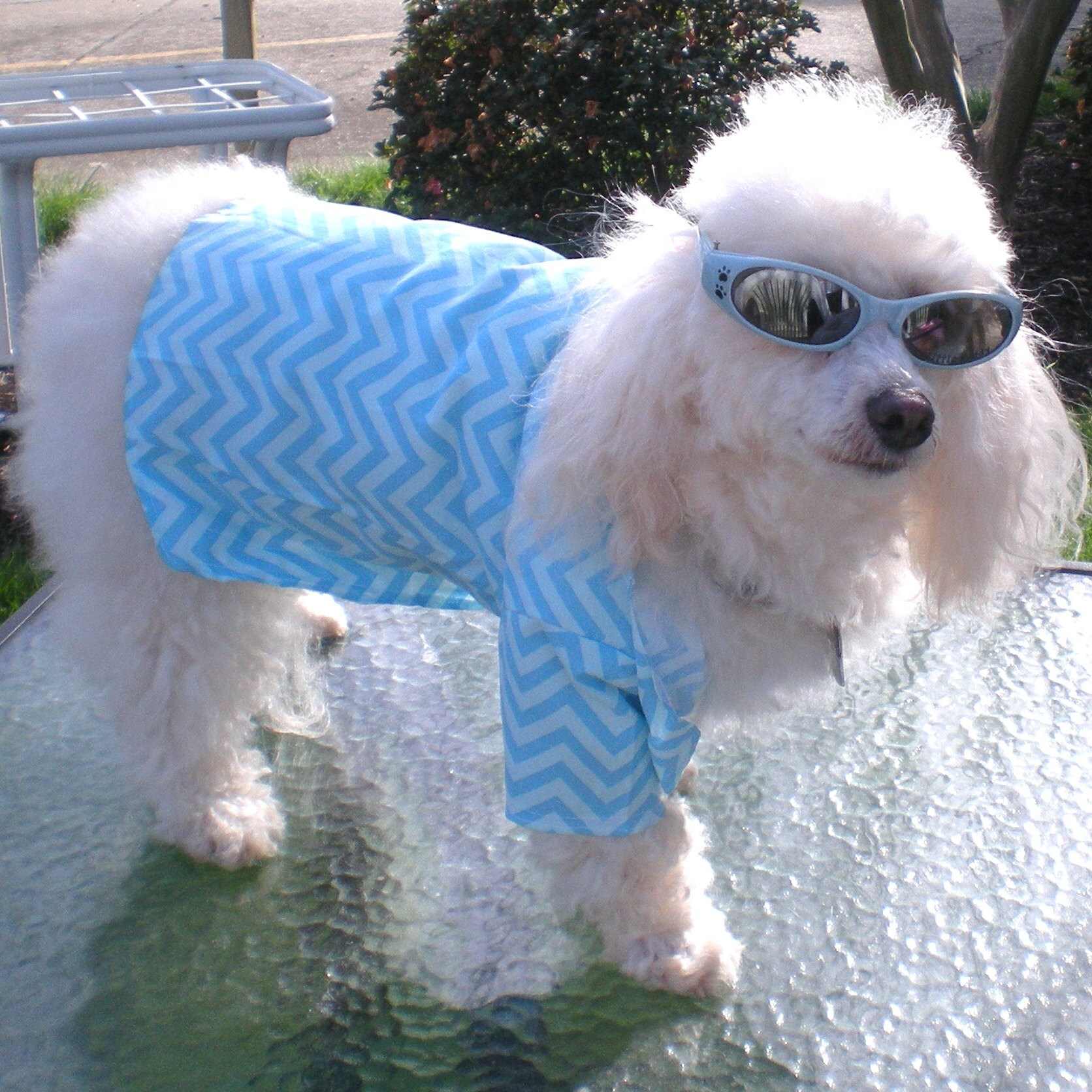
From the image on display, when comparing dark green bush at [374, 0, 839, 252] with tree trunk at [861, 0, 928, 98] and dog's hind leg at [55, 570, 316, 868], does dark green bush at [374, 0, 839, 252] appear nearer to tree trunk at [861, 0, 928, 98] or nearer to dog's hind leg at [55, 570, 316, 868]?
tree trunk at [861, 0, 928, 98]

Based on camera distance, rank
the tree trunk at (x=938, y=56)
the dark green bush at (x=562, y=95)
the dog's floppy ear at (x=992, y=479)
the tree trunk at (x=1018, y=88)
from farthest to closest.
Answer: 1. the tree trunk at (x=938, y=56)
2. the tree trunk at (x=1018, y=88)
3. the dark green bush at (x=562, y=95)
4. the dog's floppy ear at (x=992, y=479)

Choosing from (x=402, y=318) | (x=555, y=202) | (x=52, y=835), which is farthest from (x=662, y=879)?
(x=555, y=202)

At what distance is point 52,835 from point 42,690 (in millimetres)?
432

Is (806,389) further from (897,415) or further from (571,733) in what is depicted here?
(571,733)

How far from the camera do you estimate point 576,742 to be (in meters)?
Answer: 1.57

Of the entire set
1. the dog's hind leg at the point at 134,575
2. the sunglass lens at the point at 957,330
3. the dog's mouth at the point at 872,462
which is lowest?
the dog's hind leg at the point at 134,575

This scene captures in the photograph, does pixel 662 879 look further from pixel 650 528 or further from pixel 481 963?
pixel 650 528

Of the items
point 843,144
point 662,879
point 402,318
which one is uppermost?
point 843,144

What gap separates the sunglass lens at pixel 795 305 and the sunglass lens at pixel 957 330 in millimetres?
85

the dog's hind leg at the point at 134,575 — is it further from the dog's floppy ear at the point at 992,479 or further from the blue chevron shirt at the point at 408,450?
the dog's floppy ear at the point at 992,479

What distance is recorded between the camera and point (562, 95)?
3.54m

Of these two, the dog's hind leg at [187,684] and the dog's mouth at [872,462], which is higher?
the dog's mouth at [872,462]

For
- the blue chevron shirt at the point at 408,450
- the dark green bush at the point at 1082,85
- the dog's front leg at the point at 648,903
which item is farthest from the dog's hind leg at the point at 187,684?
the dark green bush at the point at 1082,85

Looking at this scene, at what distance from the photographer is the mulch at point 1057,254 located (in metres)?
3.76
